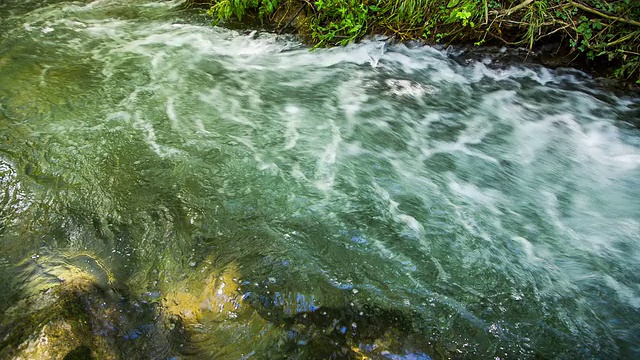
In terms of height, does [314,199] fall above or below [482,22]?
below

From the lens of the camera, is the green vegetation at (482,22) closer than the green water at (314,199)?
No

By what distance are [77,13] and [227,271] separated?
5670 mm

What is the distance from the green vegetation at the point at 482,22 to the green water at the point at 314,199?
0.33 m

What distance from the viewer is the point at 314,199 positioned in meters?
3.55

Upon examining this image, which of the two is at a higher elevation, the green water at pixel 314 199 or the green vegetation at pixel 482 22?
the green vegetation at pixel 482 22

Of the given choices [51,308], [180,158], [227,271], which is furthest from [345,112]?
[51,308]

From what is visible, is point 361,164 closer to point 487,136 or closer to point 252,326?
point 487,136

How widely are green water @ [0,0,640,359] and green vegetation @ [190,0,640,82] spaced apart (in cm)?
33

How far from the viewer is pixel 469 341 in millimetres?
2564

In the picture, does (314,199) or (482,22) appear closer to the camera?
(314,199)

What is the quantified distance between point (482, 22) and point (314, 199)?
377 cm

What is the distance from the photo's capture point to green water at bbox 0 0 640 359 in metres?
2.59

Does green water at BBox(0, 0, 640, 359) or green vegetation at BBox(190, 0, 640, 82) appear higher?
green vegetation at BBox(190, 0, 640, 82)

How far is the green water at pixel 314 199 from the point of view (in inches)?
102
